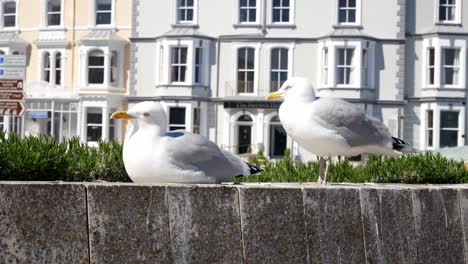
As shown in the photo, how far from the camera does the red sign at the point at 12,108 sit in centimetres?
1789

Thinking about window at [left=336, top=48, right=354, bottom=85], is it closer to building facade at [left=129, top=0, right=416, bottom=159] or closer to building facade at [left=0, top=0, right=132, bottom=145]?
building facade at [left=129, top=0, right=416, bottom=159]

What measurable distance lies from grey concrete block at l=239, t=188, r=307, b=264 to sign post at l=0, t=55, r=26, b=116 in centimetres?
1110

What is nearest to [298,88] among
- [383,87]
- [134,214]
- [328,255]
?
[328,255]

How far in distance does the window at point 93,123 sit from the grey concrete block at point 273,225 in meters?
43.4

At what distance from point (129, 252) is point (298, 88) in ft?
9.92

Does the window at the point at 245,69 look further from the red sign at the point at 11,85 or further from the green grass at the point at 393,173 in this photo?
the green grass at the point at 393,173

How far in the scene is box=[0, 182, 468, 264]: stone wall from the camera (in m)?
7.02

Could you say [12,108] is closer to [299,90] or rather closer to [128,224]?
[299,90]

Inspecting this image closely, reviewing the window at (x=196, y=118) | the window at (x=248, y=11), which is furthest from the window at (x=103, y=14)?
the window at (x=248, y=11)

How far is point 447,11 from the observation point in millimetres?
49000

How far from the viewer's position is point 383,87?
159 ft

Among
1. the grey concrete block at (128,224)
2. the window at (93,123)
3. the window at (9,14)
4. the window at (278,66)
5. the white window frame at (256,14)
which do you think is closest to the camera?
the grey concrete block at (128,224)

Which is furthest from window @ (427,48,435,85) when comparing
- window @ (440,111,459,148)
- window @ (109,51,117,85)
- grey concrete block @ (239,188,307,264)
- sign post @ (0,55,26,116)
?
grey concrete block @ (239,188,307,264)

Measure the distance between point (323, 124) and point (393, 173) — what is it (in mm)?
3436
